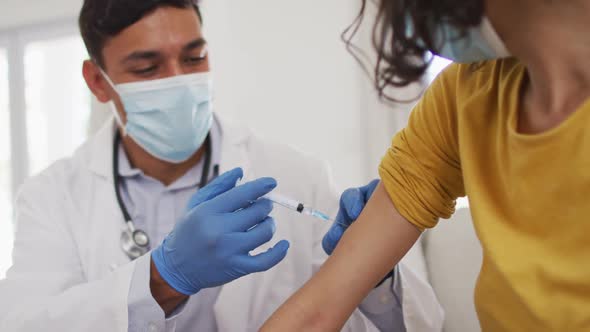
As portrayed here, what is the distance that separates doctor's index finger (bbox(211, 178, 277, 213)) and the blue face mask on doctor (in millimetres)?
440

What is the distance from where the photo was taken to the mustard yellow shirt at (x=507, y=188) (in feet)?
2.46

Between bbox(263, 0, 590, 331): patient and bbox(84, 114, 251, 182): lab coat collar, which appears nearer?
bbox(263, 0, 590, 331): patient

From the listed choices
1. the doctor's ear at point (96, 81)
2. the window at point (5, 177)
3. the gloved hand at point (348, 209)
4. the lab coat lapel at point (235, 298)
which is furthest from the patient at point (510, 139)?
the window at point (5, 177)

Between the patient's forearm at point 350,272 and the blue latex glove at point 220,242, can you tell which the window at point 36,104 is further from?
the patient's forearm at point 350,272

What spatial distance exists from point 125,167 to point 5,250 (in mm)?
3228

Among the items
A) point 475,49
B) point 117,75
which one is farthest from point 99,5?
point 475,49

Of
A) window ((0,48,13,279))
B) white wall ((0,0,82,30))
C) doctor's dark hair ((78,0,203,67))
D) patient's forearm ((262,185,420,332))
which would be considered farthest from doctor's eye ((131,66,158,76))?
window ((0,48,13,279))

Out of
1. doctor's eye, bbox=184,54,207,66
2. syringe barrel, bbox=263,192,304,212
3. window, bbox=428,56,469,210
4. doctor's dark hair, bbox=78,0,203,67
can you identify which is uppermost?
doctor's dark hair, bbox=78,0,203,67

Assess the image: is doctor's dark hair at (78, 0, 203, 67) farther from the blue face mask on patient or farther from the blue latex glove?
the blue face mask on patient

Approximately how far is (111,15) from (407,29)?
1004 mm

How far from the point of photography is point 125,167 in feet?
5.58

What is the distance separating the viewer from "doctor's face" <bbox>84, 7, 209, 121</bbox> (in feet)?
5.04

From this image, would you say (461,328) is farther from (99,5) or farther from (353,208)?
(99,5)

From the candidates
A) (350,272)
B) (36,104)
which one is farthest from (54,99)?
(350,272)
